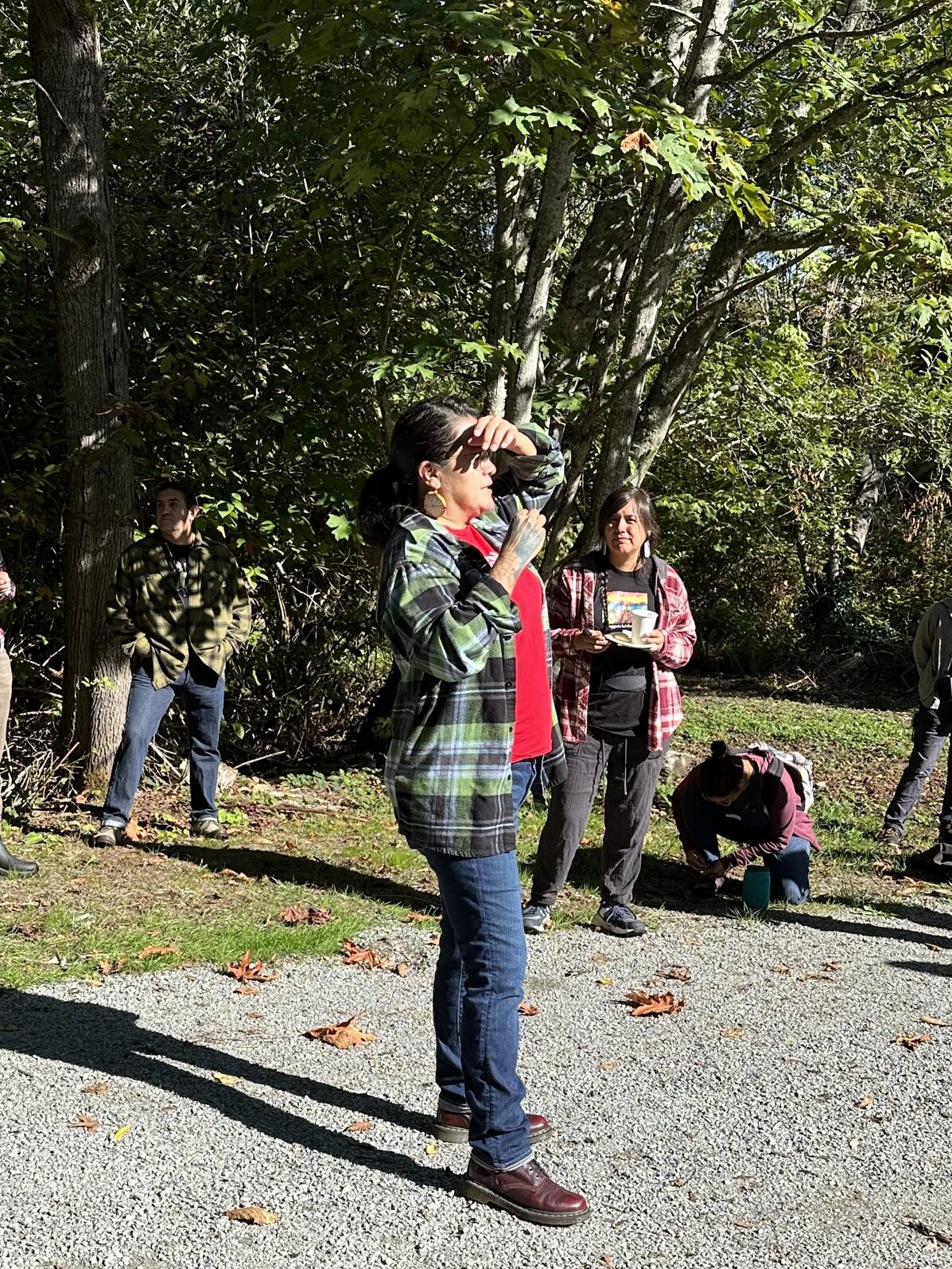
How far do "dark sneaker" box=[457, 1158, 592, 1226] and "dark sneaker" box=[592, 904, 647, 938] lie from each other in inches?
106

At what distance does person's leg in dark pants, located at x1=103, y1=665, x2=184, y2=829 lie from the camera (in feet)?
22.6

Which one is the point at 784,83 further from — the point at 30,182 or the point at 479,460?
the point at 479,460

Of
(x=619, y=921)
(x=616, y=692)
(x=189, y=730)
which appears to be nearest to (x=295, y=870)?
(x=189, y=730)

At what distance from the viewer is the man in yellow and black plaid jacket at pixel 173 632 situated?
22.8ft

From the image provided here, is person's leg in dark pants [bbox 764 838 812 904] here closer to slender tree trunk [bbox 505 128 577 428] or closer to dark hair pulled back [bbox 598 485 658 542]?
dark hair pulled back [bbox 598 485 658 542]

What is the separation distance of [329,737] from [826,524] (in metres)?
9.09

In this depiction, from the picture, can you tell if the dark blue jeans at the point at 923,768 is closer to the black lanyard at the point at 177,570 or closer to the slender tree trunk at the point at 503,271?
the slender tree trunk at the point at 503,271

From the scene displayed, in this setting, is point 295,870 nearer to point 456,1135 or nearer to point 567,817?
point 567,817

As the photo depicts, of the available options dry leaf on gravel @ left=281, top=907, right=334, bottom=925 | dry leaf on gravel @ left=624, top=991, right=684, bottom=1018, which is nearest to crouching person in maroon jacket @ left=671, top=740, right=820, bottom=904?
dry leaf on gravel @ left=624, top=991, right=684, bottom=1018

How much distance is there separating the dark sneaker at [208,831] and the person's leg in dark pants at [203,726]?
0.09ft

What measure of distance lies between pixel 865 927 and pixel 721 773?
1.02m

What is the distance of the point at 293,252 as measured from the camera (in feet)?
26.9

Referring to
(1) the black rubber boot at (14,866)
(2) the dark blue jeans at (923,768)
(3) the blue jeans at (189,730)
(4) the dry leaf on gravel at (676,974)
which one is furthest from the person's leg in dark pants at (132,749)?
(2) the dark blue jeans at (923,768)

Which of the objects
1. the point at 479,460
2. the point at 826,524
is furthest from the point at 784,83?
the point at 826,524
